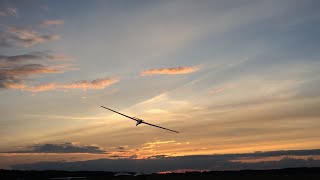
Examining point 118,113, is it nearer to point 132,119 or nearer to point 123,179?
point 132,119

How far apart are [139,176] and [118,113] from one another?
4432cm

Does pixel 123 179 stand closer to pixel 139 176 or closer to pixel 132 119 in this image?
pixel 139 176

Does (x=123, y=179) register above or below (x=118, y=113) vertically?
below

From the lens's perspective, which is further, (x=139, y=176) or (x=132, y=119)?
(x=139, y=176)

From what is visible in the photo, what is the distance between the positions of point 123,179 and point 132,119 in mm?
49714

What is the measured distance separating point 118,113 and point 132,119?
164 inches

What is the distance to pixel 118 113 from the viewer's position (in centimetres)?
10569

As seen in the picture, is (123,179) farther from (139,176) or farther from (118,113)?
(118,113)

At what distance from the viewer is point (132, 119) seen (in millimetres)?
106062

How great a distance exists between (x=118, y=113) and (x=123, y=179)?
50.6 meters

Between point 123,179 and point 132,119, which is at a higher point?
point 132,119

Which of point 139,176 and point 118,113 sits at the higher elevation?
point 118,113

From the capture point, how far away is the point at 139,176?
142m

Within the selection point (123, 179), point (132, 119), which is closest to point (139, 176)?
point (123, 179)
